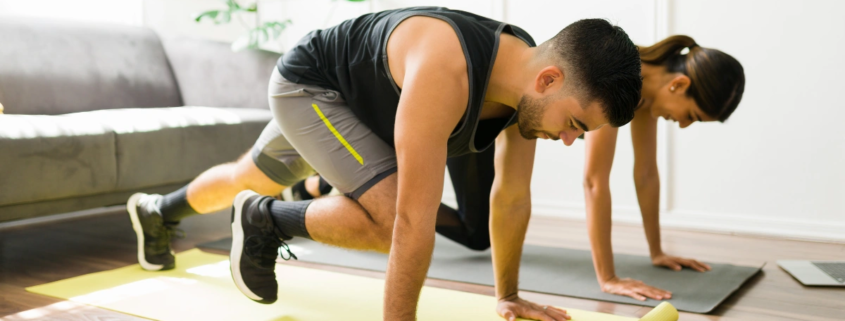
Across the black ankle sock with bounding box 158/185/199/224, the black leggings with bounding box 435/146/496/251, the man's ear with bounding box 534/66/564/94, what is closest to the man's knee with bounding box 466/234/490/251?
the black leggings with bounding box 435/146/496/251

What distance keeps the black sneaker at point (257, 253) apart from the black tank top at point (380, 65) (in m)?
0.32

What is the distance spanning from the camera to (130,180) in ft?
7.31

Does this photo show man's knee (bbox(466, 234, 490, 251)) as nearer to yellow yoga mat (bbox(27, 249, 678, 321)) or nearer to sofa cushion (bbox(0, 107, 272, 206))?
yellow yoga mat (bbox(27, 249, 678, 321))

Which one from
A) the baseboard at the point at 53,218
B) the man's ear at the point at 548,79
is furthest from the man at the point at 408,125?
the baseboard at the point at 53,218

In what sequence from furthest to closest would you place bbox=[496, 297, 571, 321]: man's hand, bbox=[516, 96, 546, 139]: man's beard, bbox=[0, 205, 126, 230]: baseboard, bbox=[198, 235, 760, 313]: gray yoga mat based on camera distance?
bbox=[0, 205, 126, 230]: baseboard < bbox=[198, 235, 760, 313]: gray yoga mat < bbox=[496, 297, 571, 321]: man's hand < bbox=[516, 96, 546, 139]: man's beard

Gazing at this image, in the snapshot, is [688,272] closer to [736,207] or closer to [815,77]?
[736,207]

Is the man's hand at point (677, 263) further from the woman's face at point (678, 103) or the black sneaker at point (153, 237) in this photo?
the black sneaker at point (153, 237)

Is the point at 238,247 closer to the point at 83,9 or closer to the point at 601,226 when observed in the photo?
the point at 601,226

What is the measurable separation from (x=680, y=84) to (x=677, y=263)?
595 mm

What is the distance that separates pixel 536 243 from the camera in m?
2.48

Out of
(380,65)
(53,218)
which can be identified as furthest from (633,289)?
(53,218)

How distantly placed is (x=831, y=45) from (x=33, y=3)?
10.7 feet

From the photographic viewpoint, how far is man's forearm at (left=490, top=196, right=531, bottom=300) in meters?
1.56

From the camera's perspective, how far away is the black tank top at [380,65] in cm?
123
